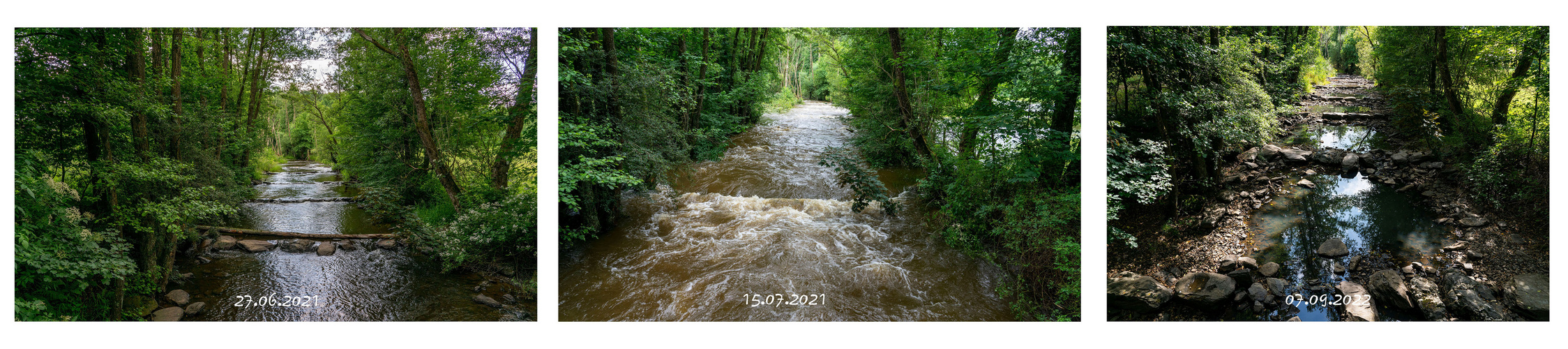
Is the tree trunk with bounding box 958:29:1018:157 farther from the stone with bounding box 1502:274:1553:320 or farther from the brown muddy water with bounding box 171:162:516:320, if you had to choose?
the brown muddy water with bounding box 171:162:516:320

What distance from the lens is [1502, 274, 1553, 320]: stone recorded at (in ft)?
8.93

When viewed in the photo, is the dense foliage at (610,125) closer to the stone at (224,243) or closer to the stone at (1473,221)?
the stone at (224,243)

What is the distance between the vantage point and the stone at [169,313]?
13.6 feet

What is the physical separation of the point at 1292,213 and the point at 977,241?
2.56 metres

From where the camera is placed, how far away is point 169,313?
4195 mm

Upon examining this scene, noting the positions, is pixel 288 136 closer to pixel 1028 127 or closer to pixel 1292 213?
pixel 1028 127

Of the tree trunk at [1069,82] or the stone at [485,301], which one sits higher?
the tree trunk at [1069,82]

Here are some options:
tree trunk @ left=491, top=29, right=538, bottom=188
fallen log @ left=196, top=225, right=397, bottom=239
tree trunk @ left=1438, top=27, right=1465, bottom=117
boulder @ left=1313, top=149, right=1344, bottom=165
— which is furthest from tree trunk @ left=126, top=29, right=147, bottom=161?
boulder @ left=1313, top=149, right=1344, bottom=165

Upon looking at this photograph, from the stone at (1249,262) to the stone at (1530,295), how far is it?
Result: 103cm

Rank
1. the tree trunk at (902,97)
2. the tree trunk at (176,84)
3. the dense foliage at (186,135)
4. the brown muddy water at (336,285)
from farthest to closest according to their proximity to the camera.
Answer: the tree trunk at (902,97) → the tree trunk at (176,84) → the brown muddy water at (336,285) → the dense foliage at (186,135)

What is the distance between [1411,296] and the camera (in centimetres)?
304

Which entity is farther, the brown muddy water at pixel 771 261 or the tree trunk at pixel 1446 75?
the tree trunk at pixel 1446 75

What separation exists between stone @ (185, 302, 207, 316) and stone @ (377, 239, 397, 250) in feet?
4.08

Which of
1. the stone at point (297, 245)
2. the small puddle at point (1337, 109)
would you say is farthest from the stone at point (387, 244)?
the small puddle at point (1337, 109)
